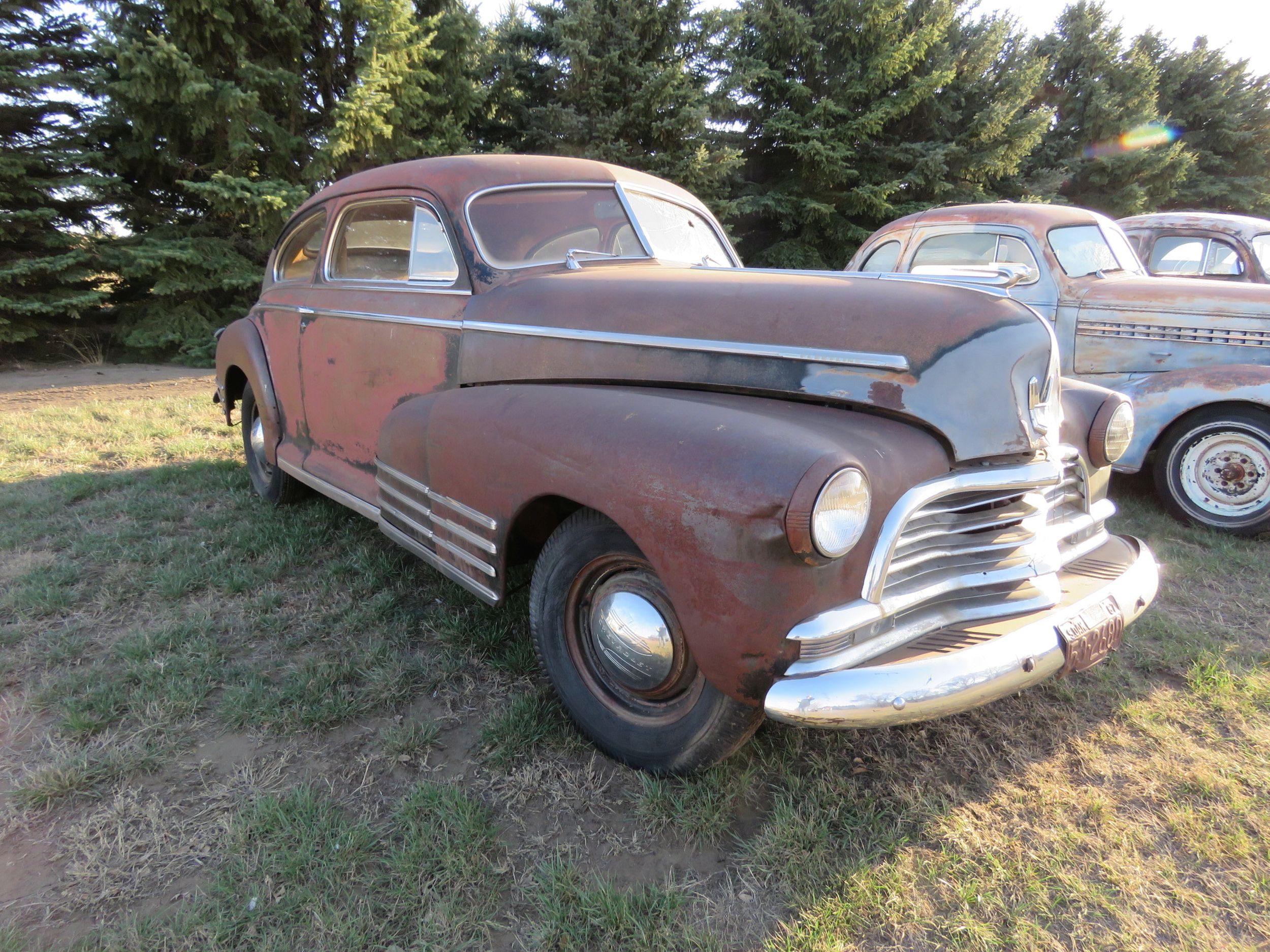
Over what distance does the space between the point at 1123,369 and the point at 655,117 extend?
879cm

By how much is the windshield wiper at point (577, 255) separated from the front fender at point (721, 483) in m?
0.82

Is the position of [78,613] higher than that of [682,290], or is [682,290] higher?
[682,290]

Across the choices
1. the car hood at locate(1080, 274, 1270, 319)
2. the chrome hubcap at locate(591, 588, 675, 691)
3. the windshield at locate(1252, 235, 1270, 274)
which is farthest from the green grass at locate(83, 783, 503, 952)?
the windshield at locate(1252, 235, 1270, 274)

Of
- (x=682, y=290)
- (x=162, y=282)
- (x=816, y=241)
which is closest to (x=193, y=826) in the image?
(x=682, y=290)

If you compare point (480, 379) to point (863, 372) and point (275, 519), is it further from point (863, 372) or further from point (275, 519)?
point (275, 519)

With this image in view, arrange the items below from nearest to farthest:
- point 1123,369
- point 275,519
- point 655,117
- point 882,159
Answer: point 275,519
point 1123,369
point 655,117
point 882,159

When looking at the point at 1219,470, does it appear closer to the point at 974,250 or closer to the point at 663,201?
the point at 974,250

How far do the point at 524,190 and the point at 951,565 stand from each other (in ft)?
7.20

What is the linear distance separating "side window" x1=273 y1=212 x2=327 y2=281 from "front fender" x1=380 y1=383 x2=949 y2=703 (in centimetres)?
242

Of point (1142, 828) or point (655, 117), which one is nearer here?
point (1142, 828)

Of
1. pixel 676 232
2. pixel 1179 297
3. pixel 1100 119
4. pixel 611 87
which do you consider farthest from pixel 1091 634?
pixel 1100 119

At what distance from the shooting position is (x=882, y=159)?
1330 cm

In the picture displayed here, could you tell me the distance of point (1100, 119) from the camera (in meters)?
16.2

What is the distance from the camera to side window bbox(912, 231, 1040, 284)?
5008mm
